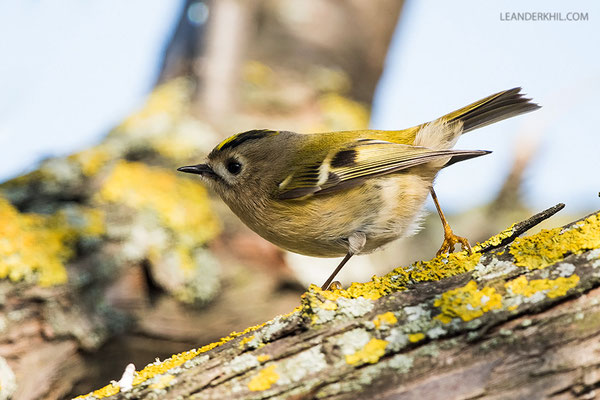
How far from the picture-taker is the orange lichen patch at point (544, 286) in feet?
4.56

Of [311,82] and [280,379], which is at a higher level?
[311,82]

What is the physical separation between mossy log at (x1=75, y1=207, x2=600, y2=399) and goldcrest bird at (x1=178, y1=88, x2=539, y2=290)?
0.70m

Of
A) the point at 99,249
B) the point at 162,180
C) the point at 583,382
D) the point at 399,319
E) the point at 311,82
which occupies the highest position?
the point at 311,82

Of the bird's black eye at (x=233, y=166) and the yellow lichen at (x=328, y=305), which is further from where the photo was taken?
the bird's black eye at (x=233, y=166)

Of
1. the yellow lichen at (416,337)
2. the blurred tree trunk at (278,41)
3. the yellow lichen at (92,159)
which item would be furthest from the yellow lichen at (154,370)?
the blurred tree trunk at (278,41)

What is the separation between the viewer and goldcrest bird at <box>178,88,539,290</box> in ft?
7.61

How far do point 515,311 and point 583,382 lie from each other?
221mm

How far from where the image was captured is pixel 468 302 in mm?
1440

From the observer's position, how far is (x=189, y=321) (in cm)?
304

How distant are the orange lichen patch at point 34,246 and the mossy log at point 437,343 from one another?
1358 mm

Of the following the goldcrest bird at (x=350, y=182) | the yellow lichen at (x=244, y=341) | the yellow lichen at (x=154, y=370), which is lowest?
the yellow lichen at (x=244, y=341)

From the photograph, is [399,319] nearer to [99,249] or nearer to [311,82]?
[99,249]

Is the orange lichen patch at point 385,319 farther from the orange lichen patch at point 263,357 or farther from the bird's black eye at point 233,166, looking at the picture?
the bird's black eye at point 233,166

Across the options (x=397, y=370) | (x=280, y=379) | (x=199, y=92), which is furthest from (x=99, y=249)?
(x=397, y=370)
